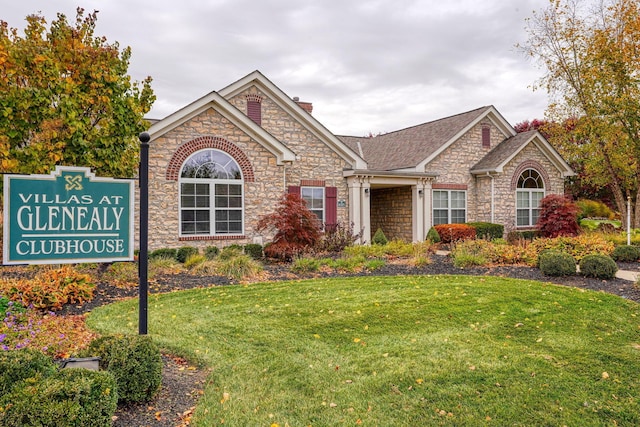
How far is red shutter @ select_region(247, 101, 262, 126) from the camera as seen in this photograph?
621 inches

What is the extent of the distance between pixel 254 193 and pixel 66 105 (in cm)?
697

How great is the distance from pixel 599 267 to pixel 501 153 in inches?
445

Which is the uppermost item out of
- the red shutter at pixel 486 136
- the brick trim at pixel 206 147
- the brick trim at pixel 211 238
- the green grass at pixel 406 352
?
the red shutter at pixel 486 136

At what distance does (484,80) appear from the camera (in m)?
23.1

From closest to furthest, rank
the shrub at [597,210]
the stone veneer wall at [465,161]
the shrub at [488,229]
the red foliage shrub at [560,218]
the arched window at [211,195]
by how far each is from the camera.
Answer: the arched window at [211,195], the red foliage shrub at [560,218], the shrub at [488,229], the stone veneer wall at [465,161], the shrub at [597,210]

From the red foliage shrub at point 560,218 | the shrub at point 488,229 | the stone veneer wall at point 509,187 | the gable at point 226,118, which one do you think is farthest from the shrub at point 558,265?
the stone veneer wall at point 509,187

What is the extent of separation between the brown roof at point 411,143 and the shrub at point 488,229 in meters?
3.66

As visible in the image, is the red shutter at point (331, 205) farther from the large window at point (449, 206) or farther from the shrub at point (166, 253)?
the shrub at point (166, 253)

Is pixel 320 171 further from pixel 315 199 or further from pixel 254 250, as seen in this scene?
pixel 254 250

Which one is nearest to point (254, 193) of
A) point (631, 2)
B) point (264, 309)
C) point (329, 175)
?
point (329, 175)

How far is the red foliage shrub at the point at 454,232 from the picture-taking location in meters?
17.2

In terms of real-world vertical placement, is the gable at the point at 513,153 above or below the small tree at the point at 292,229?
above

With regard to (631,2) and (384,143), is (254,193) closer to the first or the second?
(384,143)

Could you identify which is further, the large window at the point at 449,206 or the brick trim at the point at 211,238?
the large window at the point at 449,206
